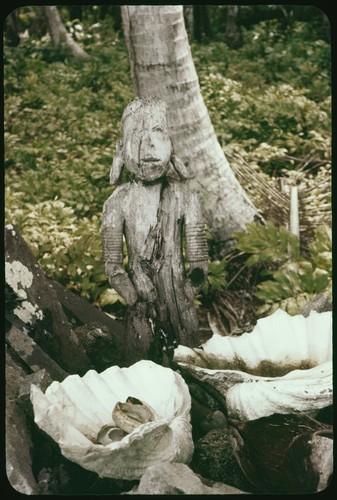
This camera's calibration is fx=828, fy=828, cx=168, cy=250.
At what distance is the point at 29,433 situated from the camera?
3.51 metres

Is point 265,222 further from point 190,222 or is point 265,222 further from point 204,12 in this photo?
point 204,12

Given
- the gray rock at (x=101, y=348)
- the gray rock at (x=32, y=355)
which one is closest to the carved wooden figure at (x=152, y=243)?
the gray rock at (x=101, y=348)

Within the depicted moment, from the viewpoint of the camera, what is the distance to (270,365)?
12.8 ft

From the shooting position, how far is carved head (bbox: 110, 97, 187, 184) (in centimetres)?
386

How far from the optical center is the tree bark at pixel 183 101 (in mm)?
5250

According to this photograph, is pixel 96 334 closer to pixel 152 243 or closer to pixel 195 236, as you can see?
pixel 152 243

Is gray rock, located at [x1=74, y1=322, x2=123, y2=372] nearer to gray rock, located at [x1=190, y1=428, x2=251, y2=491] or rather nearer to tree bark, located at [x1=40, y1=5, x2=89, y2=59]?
gray rock, located at [x1=190, y1=428, x2=251, y2=491]

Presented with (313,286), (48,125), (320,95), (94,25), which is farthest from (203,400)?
(94,25)

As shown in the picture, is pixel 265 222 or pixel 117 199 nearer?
pixel 117 199

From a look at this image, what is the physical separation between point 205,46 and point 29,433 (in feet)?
24.4

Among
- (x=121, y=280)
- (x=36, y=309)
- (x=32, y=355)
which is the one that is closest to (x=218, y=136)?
(x=121, y=280)

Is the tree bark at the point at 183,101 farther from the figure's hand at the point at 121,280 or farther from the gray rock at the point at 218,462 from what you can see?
the gray rock at the point at 218,462

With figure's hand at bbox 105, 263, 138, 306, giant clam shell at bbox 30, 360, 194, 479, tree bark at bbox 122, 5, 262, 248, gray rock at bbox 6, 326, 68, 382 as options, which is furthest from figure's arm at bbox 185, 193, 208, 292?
tree bark at bbox 122, 5, 262, 248

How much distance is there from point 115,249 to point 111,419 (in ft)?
2.76
